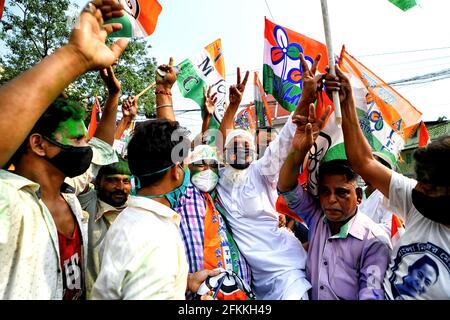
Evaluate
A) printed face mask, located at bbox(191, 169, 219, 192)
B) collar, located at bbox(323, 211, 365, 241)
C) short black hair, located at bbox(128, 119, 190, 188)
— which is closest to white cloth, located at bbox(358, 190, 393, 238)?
collar, located at bbox(323, 211, 365, 241)

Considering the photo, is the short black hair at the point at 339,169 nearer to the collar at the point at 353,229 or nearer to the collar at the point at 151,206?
the collar at the point at 353,229

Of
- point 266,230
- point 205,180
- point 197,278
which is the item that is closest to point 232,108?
point 205,180

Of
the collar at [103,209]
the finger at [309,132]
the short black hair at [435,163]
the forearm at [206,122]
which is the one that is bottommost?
the collar at [103,209]

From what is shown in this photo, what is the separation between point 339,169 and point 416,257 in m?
0.75

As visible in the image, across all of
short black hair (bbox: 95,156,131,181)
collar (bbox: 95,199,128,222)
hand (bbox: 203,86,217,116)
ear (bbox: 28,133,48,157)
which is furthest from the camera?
hand (bbox: 203,86,217,116)

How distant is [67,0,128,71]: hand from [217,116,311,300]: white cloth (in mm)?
1559

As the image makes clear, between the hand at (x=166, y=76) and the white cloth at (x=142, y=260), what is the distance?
1.99 meters

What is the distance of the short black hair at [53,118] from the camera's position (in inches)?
65.9

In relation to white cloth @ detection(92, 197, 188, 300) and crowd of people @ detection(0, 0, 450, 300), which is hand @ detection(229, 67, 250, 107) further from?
white cloth @ detection(92, 197, 188, 300)

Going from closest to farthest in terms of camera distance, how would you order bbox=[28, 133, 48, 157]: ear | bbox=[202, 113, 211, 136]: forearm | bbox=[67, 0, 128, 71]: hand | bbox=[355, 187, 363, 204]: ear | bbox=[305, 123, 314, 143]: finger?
bbox=[67, 0, 128, 71]: hand, bbox=[28, 133, 48, 157]: ear, bbox=[305, 123, 314, 143]: finger, bbox=[355, 187, 363, 204]: ear, bbox=[202, 113, 211, 136]: forearm

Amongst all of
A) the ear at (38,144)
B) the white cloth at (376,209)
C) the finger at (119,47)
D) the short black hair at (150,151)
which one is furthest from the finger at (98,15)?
the white cloth at (376,209)

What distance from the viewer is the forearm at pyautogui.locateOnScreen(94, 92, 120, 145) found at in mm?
2643

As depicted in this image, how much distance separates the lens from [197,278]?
2.08m
